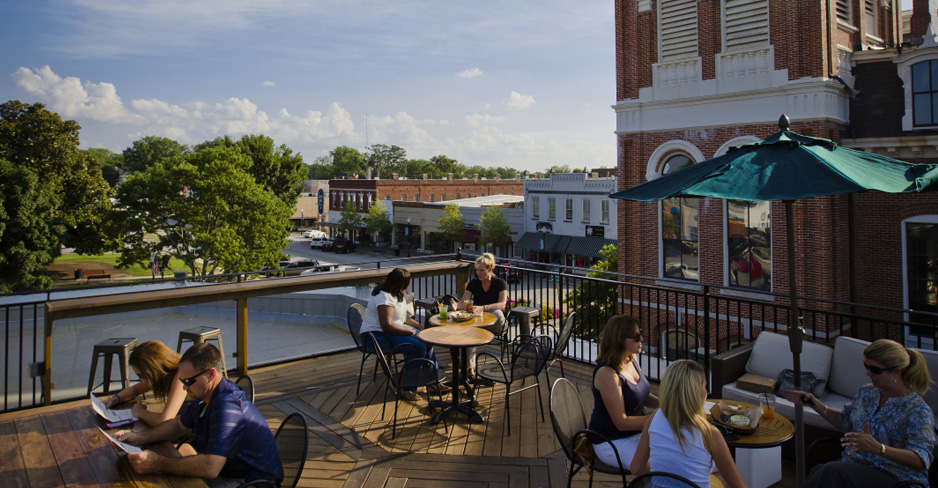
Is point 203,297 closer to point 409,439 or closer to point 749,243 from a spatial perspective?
point 409,439

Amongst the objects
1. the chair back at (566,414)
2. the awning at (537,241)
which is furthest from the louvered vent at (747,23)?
the awning at (537,241)

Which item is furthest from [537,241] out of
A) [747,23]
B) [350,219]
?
[747,23]

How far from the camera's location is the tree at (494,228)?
46.5m

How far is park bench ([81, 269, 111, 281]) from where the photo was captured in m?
40.9

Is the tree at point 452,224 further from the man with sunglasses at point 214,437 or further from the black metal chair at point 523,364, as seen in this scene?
the man with sunglasses at point 214,437

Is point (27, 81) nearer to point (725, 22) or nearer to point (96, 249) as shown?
point (96, 249)

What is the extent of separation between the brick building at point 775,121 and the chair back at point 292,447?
13681mm

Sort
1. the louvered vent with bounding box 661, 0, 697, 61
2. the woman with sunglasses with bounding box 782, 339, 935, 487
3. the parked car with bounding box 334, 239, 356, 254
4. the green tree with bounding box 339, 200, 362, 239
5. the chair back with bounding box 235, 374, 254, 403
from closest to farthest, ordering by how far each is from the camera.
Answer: the woman with sunglasses with bounding box 782, 339, 935, 487 < the chair back with bounding box 235, 374, 254, 403 < the louvered vent with bounding box 661, 0, 697, 61 < the parked car with bounding box 334, 239, 356, 254 < the green tree with bounding box 339, 200, 362, 239

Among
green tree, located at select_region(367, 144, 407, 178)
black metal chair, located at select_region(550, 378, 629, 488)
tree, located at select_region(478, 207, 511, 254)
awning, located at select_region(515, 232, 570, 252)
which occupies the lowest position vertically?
black metal chair, located at select_region(550, 378, 629, 488)

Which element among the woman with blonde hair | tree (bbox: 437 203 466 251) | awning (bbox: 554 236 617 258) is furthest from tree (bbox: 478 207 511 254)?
the woman with blonde hair

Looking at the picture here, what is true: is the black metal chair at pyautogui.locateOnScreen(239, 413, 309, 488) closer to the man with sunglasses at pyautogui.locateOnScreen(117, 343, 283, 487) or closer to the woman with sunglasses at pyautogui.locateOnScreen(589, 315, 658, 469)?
the man with sunglasses at pyautogui.locateOnScreen(117, 343, 283, 487)

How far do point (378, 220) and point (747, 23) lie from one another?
4581 cm

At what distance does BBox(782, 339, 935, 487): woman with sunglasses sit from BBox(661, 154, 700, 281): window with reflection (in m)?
15.0

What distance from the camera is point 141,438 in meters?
3.11
